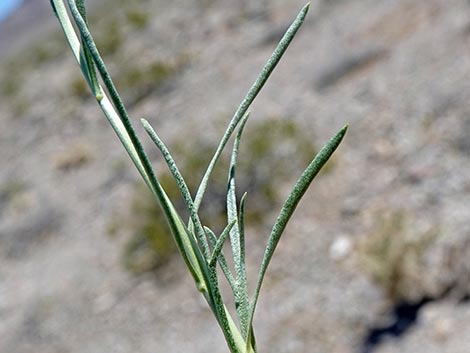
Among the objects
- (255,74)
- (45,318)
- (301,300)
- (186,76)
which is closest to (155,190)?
(301,300)

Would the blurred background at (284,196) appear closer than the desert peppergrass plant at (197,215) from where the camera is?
No

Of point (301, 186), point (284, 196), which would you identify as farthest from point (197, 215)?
point (284, 196)

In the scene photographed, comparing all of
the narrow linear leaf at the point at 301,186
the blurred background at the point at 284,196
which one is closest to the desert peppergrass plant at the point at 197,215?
the narrow linear leaf at the point at 301,186

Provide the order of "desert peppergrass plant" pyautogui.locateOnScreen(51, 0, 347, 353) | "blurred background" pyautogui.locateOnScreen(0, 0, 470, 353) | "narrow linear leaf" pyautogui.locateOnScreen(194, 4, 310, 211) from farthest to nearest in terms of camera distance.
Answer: "blurred background" pyautogui.locateOnScreen(0, 0, 470, 353) → "narrow linear leaf" pyautogui.locateOnScreen(194, 4, 310, 211) → "desert peppergrass plant" pyautogui.locateOnScreen(51, 0, 347, 353)

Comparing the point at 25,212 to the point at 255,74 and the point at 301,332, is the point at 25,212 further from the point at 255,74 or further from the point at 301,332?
the point at 301,332

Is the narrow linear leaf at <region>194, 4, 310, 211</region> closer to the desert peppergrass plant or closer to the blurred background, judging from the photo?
the desert peppergrass plant

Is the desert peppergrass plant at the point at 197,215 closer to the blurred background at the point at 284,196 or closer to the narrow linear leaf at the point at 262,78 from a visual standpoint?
the narrow linear leaf at the point at 262,78

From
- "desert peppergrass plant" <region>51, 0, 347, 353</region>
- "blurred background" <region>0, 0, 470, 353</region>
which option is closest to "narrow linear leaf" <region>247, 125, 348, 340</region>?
"desert peppergrass plant" <region>51, 0, 347, 353</region>

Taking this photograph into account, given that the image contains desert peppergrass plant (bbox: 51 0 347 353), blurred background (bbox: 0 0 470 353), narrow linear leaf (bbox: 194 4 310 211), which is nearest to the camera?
desert peppergrass plant (bbox: 51 0 347 353)

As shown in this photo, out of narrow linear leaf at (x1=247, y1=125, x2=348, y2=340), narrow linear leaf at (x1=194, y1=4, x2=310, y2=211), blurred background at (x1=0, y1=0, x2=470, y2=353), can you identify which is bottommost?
narrow linear leaf at (x1=247, y1=125, x2=348, y2=340)
